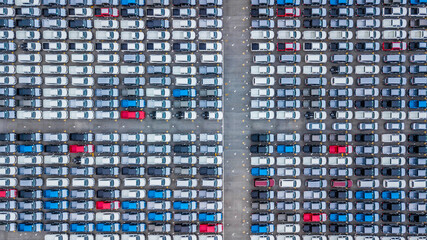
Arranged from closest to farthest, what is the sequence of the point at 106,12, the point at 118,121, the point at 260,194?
the point at 106,12, the point at 260,194, the point at 118,121

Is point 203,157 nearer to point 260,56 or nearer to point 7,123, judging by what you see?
point 260,56

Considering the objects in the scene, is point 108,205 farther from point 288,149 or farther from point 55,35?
point 288,149

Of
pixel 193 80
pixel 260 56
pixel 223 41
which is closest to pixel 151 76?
pixel 193 80

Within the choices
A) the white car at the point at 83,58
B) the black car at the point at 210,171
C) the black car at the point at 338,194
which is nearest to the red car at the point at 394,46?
the black car at the point at 338,194

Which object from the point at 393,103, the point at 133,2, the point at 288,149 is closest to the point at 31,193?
the point at 133,2

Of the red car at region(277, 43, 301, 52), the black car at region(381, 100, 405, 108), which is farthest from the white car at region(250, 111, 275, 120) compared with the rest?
the black car at region(381, 100, 405, 108)
